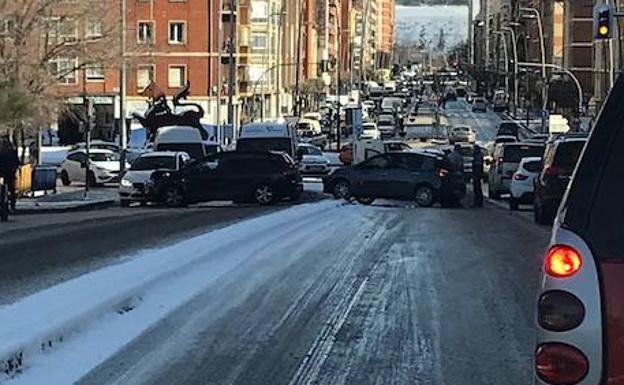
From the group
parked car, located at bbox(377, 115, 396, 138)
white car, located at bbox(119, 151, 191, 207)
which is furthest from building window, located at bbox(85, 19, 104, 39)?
parked car, located at bbox(377, 115, 396, 138)

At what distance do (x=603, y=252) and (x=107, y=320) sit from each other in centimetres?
702

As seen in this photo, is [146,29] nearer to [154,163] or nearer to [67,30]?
[67,30]

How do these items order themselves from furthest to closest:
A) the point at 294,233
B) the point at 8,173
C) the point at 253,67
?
the point at 253,67 < the point at 8,173 < the point at 294,233

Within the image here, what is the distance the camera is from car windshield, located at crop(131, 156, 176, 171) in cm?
3953

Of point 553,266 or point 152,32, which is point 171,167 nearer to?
point 553,266

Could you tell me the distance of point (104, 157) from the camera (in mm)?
54250

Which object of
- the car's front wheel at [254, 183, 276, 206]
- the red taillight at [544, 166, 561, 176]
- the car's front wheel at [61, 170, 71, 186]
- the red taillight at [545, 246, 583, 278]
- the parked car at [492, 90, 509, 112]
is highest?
the parked car at [492, 90, 509, 112]

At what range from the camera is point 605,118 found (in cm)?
479

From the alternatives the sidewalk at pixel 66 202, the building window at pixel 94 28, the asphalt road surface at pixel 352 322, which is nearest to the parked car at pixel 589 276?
the asphalt road surface at pixel 352 322

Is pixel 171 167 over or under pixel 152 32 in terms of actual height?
under

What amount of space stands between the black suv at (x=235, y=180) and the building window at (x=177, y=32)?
52738 millimetres

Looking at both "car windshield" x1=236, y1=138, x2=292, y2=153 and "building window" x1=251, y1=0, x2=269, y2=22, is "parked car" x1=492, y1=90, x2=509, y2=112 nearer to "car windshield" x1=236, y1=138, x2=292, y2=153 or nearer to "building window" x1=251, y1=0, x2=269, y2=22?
"building window" x1=251, y1=0, x2=269, y2=22

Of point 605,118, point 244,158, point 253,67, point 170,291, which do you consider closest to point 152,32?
point 253,67

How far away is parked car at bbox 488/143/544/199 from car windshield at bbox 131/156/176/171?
967 centimetres
